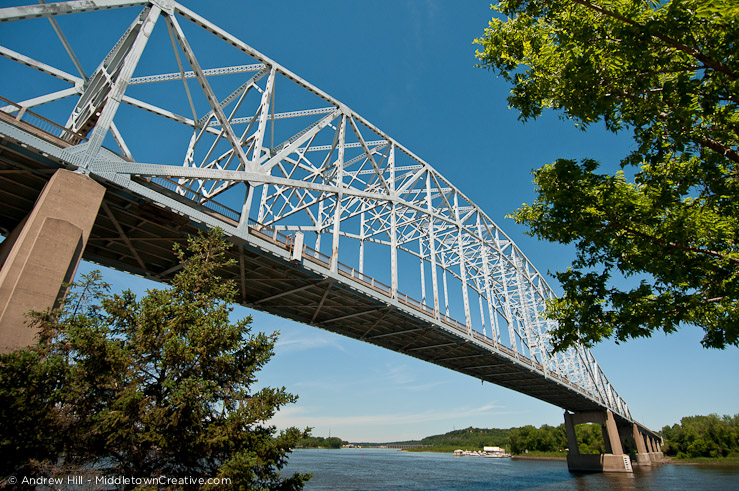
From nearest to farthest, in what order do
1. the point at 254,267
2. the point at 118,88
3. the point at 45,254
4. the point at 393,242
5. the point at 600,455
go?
the point at 45,254
the point at 118,88
the point at 254,267
the point at 393,242
the point at 600,455

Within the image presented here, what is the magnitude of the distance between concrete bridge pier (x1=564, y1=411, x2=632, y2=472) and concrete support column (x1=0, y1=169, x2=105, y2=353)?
237 ft

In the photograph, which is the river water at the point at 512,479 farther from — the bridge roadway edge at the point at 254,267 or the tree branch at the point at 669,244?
the tree branch at the point at 669,244

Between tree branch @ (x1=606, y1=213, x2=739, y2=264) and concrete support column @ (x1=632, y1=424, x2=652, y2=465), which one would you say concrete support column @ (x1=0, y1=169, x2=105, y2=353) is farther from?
concrete support column @ (x1=632, y1=424, x2=652, y2=465)

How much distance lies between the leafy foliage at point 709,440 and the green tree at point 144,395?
109480mm

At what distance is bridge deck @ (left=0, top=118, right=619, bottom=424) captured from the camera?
1455cm

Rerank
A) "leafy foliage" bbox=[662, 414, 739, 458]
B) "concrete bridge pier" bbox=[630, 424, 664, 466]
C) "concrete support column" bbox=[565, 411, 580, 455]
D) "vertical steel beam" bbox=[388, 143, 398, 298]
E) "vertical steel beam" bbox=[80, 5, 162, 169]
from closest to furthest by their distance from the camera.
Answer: "vertical steel beam" bbox=[80, 5, 162, 169], "vertical steel beam" bbox=[388, 143, 398, 298], "concrete support column" bbox=[565, 411, 580, 455], "concrete bridge pier" bbox=[630, 424, 664, 466], "leafy foliage" bbox=[662, 414, 739, 458]

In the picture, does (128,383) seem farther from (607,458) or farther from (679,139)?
(607,458)

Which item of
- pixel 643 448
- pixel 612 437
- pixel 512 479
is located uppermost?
pixel 612 437

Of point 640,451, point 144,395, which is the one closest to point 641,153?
point 144,395

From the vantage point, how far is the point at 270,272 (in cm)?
2203

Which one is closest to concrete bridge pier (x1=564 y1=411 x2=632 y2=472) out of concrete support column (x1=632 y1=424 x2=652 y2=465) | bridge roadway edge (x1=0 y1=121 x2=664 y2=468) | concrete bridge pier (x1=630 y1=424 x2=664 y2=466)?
concrete support column (x1=632 y1=424 x2=652 y2=465)

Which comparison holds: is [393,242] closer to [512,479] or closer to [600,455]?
[512,479]

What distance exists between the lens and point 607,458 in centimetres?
5878

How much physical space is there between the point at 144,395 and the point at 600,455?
7078 centimetres
